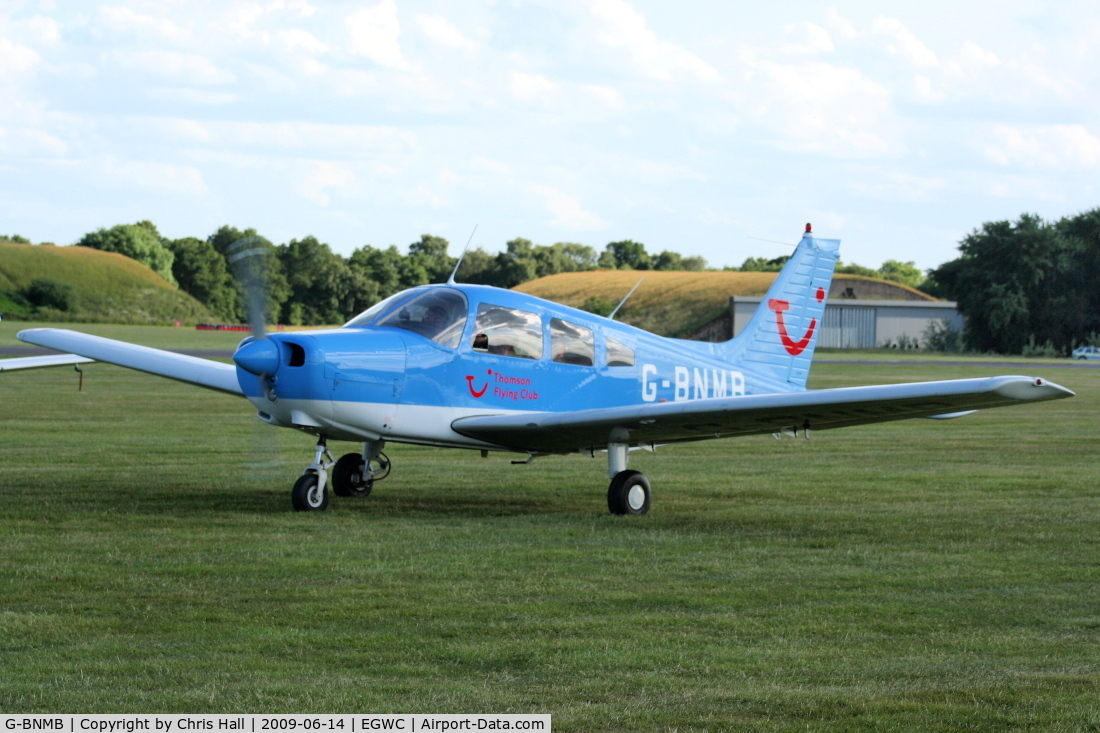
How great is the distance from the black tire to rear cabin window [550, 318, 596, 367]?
7.47 ft

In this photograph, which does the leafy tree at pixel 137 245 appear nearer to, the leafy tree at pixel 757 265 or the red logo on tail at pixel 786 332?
the leafy tree at pixel 757 265

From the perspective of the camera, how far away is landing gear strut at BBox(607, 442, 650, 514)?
12.0 metres

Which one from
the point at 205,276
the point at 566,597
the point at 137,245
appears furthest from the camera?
the point at 137,245

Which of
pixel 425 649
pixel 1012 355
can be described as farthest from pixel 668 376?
pixel 1012 355

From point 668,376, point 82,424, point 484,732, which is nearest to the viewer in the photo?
point 484,732

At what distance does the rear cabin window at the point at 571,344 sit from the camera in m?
12.7

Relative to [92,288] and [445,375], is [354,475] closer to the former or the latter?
[445,375]

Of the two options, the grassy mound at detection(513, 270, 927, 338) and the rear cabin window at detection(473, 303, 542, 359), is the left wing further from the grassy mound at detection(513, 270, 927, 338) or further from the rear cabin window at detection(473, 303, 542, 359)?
the grassy mound at detection(513, 270, 927, 338)

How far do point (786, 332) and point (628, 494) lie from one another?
4.14 m

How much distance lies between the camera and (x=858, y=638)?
6.86 metres

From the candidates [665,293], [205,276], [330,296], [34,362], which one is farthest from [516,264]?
[34,362]

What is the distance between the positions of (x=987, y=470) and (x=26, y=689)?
1314 cm

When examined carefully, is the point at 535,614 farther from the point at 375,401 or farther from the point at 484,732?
the point at 375,401

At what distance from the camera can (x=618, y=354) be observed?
43.5 ft
